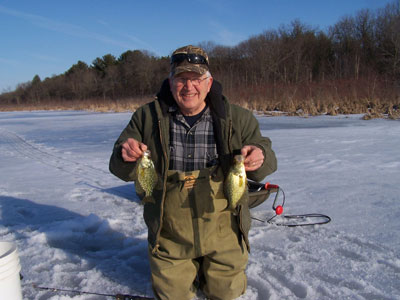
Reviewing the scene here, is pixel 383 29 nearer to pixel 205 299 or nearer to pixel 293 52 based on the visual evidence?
pixel 293 52

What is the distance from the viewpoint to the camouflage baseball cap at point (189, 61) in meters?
2.33

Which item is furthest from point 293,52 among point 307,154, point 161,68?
point 307,154

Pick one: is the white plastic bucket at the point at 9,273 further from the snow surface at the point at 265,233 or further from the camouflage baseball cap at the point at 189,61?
the camouflage baseball cap at the point at 189,61

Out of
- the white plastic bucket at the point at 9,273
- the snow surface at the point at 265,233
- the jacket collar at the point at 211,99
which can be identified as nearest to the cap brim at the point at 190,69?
the jacket collar at the point at 211,99

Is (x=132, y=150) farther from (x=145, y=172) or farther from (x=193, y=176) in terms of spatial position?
(x=193, y=176)

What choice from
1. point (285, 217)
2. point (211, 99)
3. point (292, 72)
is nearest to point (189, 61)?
point (211, 99)

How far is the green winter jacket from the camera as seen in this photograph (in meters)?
2.43

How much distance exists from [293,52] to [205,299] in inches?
1422

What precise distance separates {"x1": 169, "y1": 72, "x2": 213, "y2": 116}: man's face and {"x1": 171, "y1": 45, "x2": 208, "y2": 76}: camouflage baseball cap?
0.05m

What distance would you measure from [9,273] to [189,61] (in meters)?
1.81

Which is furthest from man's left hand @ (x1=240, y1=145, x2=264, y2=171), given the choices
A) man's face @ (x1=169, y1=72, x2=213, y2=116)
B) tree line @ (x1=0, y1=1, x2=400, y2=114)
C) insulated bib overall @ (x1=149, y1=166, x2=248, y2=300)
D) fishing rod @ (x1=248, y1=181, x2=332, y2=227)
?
tree line @ (x1=0, y1=1, x2=400, y2=114)

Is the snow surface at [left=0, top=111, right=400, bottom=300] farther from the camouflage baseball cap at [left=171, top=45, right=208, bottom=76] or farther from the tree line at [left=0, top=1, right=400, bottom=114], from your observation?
the tree line at [left=0, top=1, right=400, bottom=114]

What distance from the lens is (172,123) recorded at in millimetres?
2521

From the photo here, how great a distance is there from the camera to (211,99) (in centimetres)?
251
